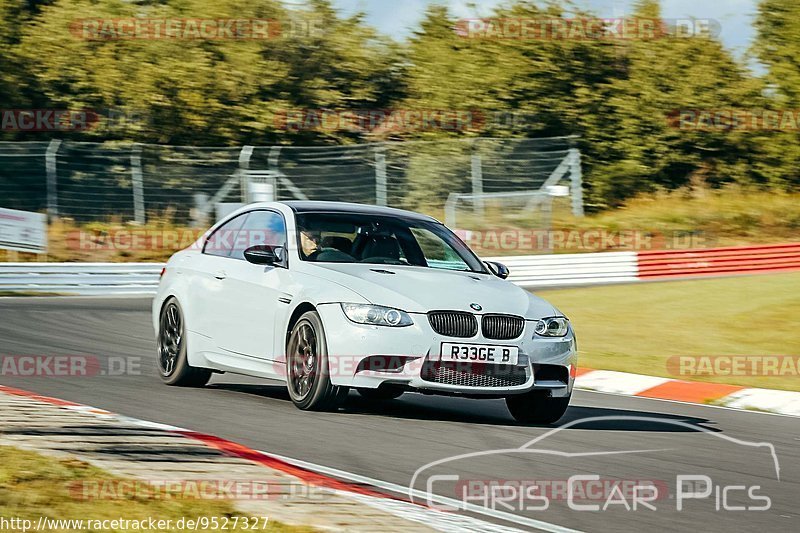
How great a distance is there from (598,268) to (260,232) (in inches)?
708

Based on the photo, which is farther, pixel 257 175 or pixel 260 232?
pixel 257 175

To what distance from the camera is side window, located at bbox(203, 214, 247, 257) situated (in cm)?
973

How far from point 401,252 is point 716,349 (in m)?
6.93

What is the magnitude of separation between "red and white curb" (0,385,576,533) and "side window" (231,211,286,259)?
281 centimetres

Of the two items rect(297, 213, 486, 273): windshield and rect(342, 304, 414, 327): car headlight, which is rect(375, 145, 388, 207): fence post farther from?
rect(342, 304, 414, 327): car headlight

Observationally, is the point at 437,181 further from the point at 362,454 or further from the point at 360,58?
the point at 362,454

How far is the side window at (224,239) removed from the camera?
9734mm

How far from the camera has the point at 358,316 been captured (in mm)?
7949

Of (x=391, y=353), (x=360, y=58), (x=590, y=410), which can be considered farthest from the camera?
(x=360, y=58)

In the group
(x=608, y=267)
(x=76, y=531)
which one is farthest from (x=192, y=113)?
(x=76, y=531)

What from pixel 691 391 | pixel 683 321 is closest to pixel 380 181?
pixel 683 321

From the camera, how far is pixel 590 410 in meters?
9.91

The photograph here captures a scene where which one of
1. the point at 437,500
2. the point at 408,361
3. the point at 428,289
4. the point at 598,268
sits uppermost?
the point at 428,289

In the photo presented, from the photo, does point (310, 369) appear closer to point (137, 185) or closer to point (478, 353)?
point (478, 353)
